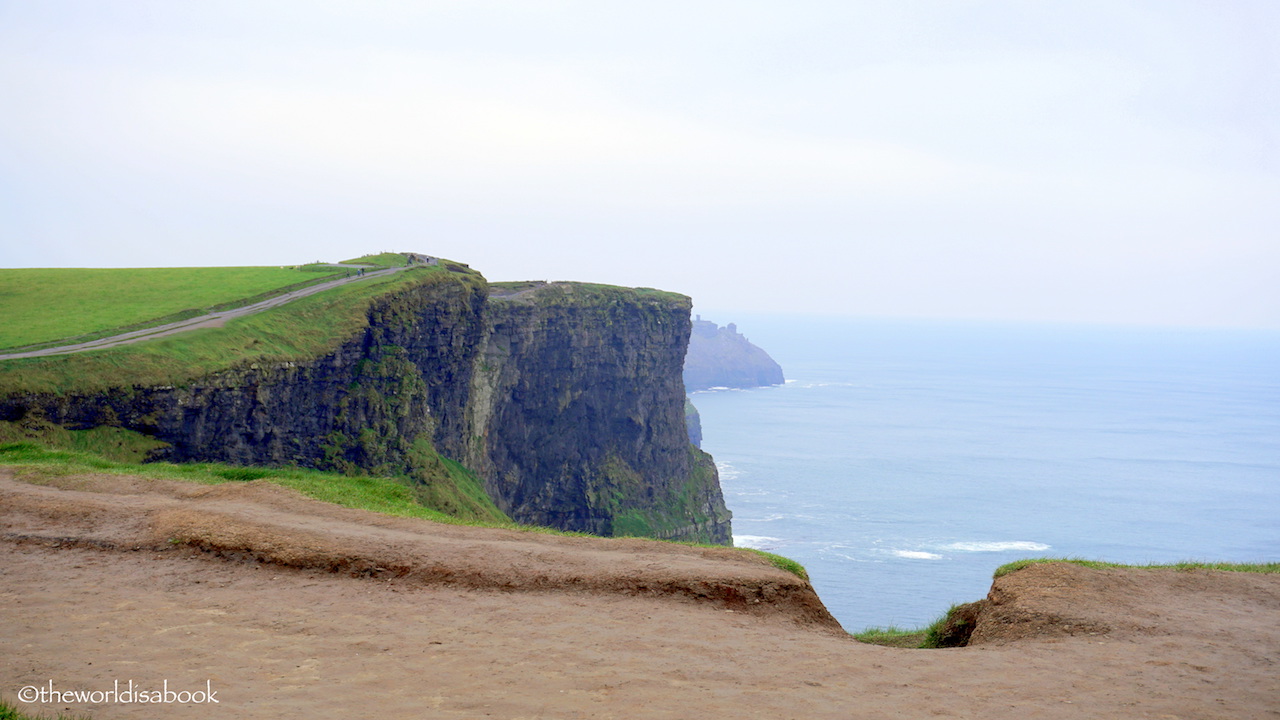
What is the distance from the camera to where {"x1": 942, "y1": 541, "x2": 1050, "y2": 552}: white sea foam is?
10025cm

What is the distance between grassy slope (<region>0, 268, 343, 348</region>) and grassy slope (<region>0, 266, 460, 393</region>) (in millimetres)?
3682

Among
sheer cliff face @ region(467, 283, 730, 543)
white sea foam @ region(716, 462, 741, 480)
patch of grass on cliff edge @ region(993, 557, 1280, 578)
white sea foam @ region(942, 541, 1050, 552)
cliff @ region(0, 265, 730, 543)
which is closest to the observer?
patch of grass on cliff edge @ region(993, 557, 1280, 578)

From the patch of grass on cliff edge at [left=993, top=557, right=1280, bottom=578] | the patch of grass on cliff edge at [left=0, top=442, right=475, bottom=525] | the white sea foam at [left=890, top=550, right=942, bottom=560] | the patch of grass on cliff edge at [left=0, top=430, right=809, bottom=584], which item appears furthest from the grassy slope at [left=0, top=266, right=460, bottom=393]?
the white sea foam at [left=890, top=550, right=942, bottom=560]

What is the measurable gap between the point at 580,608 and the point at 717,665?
3.19 m

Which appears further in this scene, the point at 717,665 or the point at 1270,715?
the point at 717,665

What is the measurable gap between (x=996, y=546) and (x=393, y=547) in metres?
102

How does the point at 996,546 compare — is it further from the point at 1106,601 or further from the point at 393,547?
the point at 393,547


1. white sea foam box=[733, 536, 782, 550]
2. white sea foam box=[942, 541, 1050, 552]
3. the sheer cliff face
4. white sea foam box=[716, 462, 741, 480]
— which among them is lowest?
white sea foam box=[733, 536, 782, 550]

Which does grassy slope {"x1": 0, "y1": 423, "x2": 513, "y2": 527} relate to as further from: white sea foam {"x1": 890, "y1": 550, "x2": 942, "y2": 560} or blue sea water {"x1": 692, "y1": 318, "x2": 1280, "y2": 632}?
white sea foam {"x1": 890, "y1": 550, "x2": 942, "y2": 560}

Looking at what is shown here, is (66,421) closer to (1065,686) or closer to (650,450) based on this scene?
(1065,686)

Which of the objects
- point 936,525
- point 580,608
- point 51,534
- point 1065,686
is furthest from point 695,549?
point 936,525

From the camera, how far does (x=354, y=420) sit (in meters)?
46.2

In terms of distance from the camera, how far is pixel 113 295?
4731 cm

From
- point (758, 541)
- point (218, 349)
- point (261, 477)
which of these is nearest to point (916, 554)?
point (758, 541)
